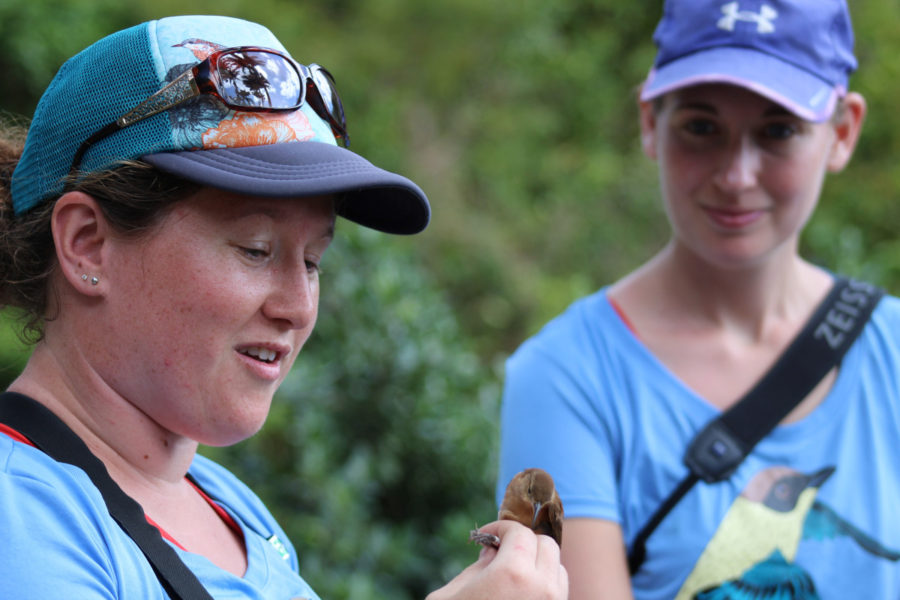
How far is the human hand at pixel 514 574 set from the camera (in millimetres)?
1510

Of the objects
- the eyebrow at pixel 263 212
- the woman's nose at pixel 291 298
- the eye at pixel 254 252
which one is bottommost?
the woman's nose at pixel 291 298

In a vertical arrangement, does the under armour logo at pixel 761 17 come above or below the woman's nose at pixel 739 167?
above

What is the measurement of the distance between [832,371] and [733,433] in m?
0.41

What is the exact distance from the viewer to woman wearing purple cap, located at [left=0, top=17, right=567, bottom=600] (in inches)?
61.0

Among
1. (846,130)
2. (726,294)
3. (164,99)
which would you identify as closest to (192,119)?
(164,99)

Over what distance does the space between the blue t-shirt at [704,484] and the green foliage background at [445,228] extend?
1.73 metres

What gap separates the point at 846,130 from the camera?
2928 millimetres

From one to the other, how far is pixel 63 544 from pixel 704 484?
1671mm

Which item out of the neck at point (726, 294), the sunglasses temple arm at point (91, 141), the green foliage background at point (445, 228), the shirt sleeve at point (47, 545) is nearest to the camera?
the shirt sleeve at point (47, 545)

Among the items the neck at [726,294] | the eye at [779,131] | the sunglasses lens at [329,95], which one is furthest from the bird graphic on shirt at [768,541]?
the sunglasses lens at [329,95]

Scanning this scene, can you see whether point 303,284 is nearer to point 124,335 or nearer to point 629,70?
point 124,335

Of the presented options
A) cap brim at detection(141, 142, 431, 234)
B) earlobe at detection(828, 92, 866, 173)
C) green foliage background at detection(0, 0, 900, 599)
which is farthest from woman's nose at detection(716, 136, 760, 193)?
green foliage background at detection(0, 0, 900, 599)

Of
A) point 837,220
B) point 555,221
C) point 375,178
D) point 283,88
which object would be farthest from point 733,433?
point 837,220

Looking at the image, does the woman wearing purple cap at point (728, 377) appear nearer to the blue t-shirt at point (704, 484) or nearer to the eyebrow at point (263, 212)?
the blue t-shirt at point (704, 484)
